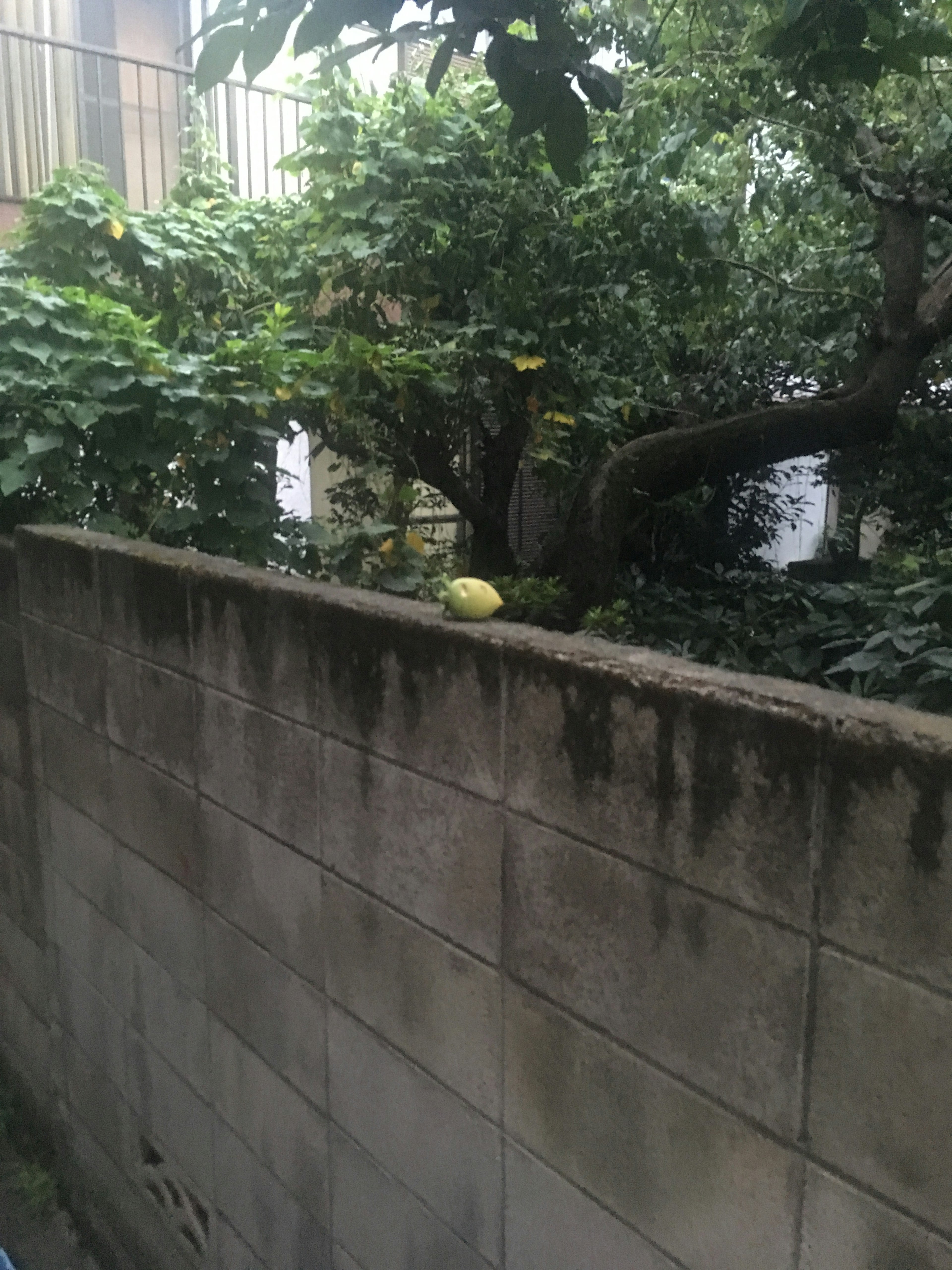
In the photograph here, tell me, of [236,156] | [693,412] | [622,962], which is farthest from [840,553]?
[622,962]

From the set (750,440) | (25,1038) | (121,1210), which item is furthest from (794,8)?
(25,1038)

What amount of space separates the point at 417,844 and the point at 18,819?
2.16 m

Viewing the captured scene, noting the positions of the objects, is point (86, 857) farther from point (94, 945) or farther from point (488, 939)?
point (488, 939)

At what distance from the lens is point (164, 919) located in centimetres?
256

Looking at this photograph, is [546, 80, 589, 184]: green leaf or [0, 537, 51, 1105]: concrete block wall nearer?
[546, 80, 589, 184]: green leaf

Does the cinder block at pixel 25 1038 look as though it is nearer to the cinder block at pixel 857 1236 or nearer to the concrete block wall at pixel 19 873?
the concrete block wall at pixel 19 873

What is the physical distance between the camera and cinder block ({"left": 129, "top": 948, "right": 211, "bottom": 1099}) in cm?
249

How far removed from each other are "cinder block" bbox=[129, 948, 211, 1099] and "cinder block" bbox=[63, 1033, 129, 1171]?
1.16 ft

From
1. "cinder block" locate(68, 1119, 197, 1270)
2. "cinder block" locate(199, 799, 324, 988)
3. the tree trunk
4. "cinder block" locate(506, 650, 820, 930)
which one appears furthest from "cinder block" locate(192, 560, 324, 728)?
the tree trunk

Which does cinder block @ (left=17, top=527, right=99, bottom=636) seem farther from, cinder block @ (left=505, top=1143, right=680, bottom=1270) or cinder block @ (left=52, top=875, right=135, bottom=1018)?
cinder block @ (left=505, top=1143, right=680, bottom=1270)

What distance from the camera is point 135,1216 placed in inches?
114

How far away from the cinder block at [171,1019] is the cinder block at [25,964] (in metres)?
0.74

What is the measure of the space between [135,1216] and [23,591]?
1.90m

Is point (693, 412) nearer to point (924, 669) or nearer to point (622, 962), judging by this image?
point (924, 669)
